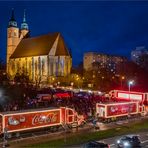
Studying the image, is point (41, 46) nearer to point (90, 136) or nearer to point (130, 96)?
point (130, 96)

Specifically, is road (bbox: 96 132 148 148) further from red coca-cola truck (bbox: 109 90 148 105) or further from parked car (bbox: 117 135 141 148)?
red coca-cola truck (bbox: 109 90 148 105)

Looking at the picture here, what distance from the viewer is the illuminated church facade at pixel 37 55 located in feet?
332

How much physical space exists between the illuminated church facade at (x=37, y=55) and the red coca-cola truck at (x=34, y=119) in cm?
6165

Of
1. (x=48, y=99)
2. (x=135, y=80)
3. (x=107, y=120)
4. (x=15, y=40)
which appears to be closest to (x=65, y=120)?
(x=107, y=120)

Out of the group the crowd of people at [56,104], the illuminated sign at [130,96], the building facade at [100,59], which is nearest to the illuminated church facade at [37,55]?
the crowd of people at [56,104]

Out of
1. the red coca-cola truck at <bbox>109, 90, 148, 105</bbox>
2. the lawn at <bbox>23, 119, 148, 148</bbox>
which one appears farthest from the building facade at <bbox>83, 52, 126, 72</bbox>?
the lawn at <bbox>23, 119, 148, 148</bbox>

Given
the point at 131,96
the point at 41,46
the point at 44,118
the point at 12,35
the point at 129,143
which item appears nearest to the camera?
the point at 129,143

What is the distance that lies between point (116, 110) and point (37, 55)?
70.7 metres

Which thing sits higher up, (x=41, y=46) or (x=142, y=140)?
(x=41, y=46)

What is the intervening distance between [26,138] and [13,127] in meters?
1.64

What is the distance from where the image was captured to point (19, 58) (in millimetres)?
114500

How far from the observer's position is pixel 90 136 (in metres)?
27.7

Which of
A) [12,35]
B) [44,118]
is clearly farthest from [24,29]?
[44,118]

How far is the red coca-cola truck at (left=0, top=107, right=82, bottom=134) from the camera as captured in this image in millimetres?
27473
